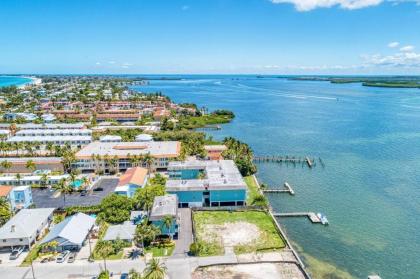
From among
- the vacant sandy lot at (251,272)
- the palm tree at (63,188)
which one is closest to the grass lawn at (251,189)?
the vacant sandy lot at (251,272)

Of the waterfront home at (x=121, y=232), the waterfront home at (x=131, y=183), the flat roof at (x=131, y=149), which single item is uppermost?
the flat roof at (x=131, y=149)

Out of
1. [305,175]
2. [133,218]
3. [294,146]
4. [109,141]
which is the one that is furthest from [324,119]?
[133,218]

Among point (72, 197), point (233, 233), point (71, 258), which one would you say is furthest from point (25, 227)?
point (233, 233)

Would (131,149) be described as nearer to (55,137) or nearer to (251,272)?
(55,137)

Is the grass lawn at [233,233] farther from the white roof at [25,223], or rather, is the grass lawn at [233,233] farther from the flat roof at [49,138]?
the flat roof at [49,138]

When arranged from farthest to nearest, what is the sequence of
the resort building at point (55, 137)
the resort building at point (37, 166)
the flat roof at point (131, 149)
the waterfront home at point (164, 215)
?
1. the resort building at point (55, 137)
2. the flat roof at point (131, 149)
3. the resort building at point (37, 166)
4. the waterfront home at point (164, 215)

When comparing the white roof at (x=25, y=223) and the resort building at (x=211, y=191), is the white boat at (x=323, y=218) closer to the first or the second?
the resort building at (x=211, y=191)

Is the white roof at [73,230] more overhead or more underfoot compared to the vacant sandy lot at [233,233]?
more overhead

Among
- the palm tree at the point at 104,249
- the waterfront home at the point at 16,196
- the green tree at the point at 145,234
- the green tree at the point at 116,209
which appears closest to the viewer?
the palm tree at the point at 104,249

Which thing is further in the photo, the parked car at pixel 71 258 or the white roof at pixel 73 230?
the white roof at pixel 73 230
